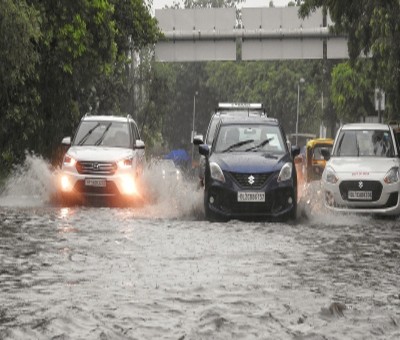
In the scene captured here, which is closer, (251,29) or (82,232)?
(82,232)

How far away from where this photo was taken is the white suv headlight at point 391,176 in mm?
22714

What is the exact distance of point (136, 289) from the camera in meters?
11.6

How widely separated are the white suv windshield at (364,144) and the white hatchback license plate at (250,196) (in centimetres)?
393

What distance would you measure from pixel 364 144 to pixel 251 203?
4390 millimetres

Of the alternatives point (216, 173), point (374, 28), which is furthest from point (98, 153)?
point (374, 28)

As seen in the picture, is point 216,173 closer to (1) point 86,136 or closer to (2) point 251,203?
(2) point 251,203

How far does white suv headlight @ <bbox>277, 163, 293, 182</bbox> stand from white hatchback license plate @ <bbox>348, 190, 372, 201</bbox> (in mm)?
1810

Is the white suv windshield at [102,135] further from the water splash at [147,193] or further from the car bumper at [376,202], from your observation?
the car bumper at [376,202]

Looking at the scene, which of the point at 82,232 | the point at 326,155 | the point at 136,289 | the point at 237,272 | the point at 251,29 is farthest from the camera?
the point at 251,29

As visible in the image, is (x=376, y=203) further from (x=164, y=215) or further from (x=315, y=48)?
(x=315, y=48)

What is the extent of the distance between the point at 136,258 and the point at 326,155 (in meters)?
10.4

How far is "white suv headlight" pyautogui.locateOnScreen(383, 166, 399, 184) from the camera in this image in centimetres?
2271

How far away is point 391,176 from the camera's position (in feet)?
74.8

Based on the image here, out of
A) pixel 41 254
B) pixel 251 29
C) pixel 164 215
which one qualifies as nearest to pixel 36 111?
pixel 164 215
